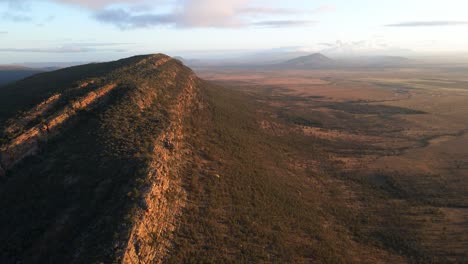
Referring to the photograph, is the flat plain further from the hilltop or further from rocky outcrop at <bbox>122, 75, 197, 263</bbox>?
rocky outcrop at <bbox>122, 75, 197, 263</bbox>

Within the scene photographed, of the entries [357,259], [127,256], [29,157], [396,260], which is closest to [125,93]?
[29,157]

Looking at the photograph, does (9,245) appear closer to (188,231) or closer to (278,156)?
(188,231)

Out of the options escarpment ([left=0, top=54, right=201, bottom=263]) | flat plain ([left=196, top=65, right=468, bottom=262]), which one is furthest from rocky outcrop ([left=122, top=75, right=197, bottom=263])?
flat plain ([left=196, top=65, right=468, bottom=262])

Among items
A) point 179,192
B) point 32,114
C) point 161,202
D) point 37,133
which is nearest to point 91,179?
point 161,202

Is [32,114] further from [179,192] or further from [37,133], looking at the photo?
[179,192]

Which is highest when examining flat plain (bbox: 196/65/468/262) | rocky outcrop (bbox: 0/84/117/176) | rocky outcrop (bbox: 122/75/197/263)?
rocky outcrop (bbox: 0/84/117/176)
